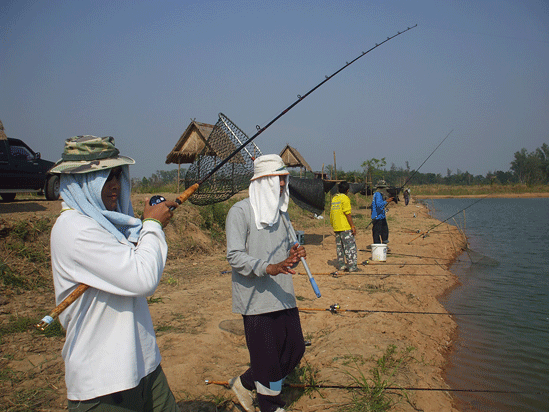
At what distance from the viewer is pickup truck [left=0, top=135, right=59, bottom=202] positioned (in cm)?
826

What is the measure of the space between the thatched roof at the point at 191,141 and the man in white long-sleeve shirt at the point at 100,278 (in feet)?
32.5

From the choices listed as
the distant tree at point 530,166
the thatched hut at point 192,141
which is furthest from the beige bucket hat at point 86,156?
the distant tree at point 530,166

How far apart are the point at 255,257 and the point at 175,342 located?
2.03m

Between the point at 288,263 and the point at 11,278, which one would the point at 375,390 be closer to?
the point at 288,263

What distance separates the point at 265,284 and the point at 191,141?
966cm

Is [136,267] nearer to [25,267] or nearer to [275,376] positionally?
[275,376]

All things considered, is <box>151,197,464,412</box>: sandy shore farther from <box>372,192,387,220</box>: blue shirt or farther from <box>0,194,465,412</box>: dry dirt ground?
<box>372,192,387,220</box>: blue shirt

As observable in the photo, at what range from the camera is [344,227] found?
7.32m

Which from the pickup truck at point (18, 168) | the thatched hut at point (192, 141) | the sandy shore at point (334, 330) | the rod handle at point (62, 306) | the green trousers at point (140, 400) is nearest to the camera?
the rod handle at point (62, 306)

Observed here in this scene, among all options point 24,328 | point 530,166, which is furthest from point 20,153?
point 530,166

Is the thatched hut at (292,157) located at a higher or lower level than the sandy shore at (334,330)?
higher

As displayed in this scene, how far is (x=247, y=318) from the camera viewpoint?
8.32ft

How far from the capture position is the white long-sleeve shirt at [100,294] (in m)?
1.35

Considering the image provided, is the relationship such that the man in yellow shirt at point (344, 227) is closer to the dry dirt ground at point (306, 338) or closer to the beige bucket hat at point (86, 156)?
the dry dirt ground at point (306, 338)
